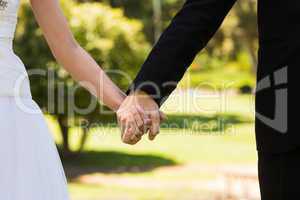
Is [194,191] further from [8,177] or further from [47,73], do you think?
[8,177]

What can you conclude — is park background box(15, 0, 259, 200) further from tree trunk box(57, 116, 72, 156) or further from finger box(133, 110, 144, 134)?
finger box(133, 110, 144, 134)

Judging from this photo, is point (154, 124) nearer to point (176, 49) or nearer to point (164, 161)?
point (176, 49)

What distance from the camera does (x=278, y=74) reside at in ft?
7.74

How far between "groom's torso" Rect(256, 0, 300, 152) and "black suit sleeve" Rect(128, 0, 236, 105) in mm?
214

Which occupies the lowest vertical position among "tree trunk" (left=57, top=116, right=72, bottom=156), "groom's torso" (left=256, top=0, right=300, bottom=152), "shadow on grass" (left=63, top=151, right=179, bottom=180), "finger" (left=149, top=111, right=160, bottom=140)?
"shadow on grass" (left=63, top=151, right=179, bottom=180)

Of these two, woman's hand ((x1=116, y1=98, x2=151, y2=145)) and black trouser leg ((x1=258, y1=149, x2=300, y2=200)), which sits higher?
woman's hand ((x1=116, y1=98, x2=151, y2=145))

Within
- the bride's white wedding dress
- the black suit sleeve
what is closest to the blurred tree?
the bride's white wedding dress

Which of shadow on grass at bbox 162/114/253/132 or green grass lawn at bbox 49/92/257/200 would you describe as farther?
shadow on grass at bbox 162/114/253/132

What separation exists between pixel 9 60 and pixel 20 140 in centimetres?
32

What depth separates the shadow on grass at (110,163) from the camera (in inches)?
541

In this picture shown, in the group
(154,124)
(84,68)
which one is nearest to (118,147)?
(84,68)

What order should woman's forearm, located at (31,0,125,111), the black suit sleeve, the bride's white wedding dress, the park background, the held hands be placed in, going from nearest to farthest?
the black suit sleeve, the held hands, the bride's white wedding dress, woman's forearm, located at (31,0,125,111), the park background

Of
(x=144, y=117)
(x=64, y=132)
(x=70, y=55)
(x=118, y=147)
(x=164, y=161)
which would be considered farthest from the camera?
(x=118, y=147)

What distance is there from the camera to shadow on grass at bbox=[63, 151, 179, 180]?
541 inches
